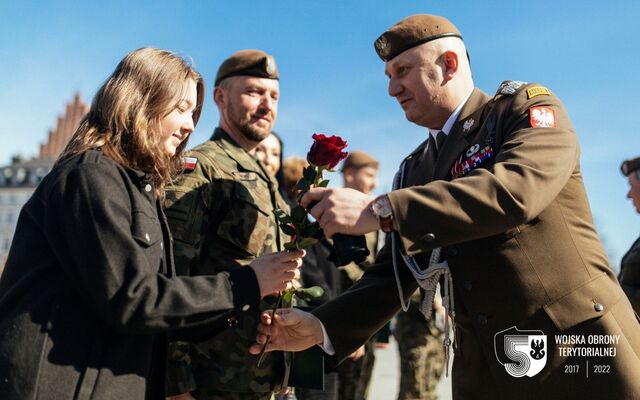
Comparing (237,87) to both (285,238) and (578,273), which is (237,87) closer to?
(285,238)

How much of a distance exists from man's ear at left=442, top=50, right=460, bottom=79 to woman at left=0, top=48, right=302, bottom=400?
1.44 m

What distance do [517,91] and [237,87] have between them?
210 centimetres

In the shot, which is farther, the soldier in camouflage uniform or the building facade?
the building facade

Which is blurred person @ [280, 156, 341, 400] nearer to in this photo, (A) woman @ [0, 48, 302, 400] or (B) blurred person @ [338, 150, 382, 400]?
(B) blurred person @ [338, 150, 382, 400]

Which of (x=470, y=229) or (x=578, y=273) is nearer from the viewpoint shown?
(x=470, y=229)

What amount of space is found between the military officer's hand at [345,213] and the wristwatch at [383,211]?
1 centimetres

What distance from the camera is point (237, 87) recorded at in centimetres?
441

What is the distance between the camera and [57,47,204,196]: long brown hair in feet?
8.03

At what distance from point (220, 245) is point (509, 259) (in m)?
1.61

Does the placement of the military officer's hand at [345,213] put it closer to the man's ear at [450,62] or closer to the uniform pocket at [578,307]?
the uniform pocket at [578,307]

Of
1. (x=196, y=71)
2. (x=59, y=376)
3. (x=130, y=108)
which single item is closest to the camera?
(x=59, y=376)

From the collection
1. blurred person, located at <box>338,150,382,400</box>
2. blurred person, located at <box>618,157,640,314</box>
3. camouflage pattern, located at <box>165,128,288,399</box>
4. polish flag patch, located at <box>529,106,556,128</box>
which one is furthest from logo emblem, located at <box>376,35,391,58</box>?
blurred person, located at <box>618,157,640,314</box>

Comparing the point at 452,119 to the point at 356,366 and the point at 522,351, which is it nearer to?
the point at 522,351

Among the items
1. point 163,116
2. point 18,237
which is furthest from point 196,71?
point 18,237
